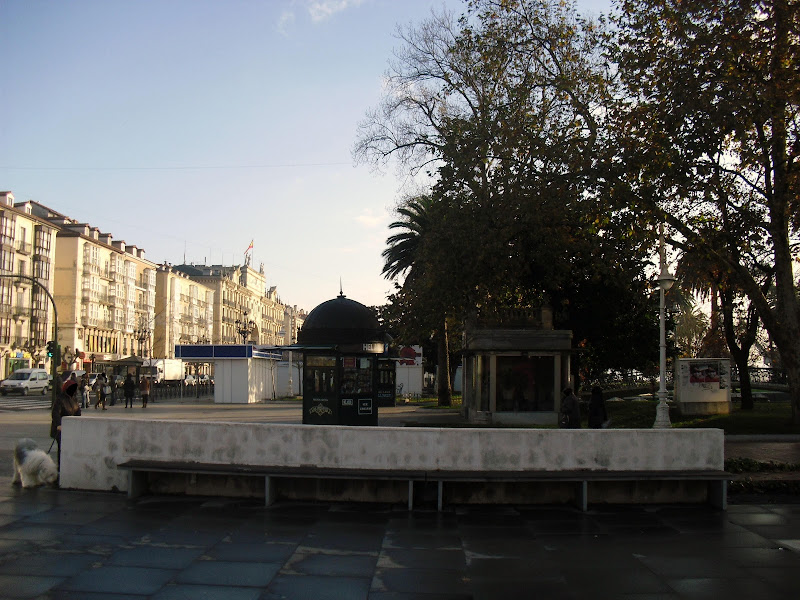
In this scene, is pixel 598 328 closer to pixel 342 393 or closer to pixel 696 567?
pixel 342 393

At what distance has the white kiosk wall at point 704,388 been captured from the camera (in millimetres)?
26453

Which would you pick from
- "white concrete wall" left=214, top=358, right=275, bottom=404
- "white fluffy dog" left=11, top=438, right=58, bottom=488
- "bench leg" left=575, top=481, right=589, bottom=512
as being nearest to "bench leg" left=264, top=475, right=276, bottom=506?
"white fluffy dog" left=11, top=438, right=58, bottom=488

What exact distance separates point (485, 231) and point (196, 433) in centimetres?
1597

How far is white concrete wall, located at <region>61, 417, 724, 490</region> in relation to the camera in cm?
1045

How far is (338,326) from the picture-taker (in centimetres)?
2681

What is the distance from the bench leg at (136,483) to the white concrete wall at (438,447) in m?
0.30

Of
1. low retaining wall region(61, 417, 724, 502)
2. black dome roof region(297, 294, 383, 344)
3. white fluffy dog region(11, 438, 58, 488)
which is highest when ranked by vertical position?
black dome roof region(297, 294, 383, 344)

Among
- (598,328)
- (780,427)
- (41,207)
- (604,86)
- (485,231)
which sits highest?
(41,207)

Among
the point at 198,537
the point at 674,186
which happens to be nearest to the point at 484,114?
the point at 674,186

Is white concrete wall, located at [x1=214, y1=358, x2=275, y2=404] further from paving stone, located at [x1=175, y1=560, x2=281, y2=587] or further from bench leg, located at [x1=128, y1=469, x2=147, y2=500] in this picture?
paving stone, located at [x1=175, y1=560, x2=281, y2=587]

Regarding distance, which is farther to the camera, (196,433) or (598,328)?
(598,328)

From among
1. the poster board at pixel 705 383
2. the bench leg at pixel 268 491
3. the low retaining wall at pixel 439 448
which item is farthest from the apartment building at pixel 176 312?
the bench leg at pixel 268 491

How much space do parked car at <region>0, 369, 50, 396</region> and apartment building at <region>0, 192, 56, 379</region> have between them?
13191 millimetres

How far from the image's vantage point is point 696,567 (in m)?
7.36
